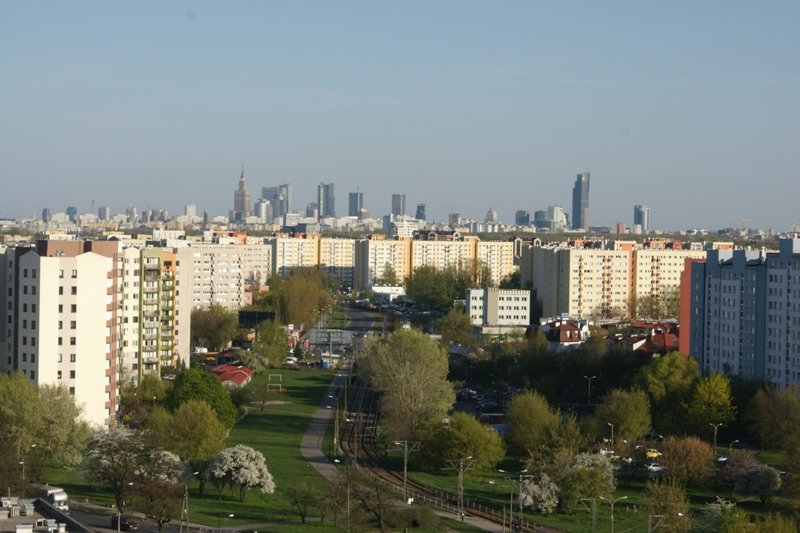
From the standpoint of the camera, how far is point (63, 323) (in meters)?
37.7

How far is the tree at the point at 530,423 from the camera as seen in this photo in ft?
114

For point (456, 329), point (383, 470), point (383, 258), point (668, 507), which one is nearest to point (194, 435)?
point (383, 470)

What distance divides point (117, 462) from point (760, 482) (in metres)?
13.8

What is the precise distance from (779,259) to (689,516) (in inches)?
806

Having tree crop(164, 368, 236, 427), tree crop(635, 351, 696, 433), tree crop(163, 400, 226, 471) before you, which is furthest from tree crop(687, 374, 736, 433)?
tree crop(163, 400, 226, 471)

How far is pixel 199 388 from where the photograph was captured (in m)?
38.0

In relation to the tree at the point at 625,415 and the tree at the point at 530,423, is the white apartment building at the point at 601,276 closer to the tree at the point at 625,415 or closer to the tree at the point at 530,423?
the tree at the point at 625,415

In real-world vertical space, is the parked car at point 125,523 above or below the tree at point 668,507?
below

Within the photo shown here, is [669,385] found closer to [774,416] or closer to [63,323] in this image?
[774,416]

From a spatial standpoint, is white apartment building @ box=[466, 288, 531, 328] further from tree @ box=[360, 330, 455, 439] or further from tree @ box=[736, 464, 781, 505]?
tree @ box=[736, 464, 781, 505]

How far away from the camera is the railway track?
2842 centimetres

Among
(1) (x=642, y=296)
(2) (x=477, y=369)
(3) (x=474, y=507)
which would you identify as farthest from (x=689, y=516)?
(1) (x=642, y=296)

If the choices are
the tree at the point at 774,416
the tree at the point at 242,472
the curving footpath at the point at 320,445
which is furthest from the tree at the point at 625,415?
the tree at the point at 242,472

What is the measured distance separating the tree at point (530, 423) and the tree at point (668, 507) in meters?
6.22
